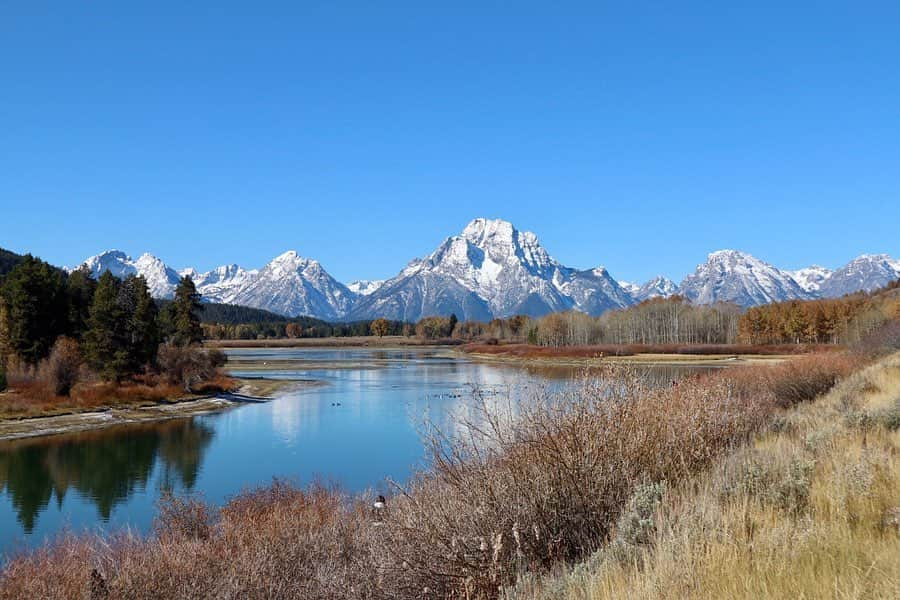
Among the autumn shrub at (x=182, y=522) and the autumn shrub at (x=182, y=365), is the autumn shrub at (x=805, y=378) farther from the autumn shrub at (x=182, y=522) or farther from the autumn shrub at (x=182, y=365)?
the autumn shrub at (x=182, y=365)

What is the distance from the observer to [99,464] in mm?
30828

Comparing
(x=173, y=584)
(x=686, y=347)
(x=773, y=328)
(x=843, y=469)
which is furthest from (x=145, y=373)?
(x=773, y=328)

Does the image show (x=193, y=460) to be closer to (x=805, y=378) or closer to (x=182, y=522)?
(x=182, y=522)

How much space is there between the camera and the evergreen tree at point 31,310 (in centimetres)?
4953

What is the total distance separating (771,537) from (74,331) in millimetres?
58806

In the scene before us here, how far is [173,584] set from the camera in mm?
11703

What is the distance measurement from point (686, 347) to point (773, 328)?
21.5m

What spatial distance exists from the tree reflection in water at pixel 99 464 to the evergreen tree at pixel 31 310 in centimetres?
1549

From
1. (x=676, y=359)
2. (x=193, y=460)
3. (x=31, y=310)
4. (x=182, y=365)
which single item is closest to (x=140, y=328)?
(x=182, y=365)

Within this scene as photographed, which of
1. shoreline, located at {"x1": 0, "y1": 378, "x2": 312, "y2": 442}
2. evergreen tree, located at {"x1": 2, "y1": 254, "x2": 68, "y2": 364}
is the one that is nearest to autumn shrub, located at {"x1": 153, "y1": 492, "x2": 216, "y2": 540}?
shoreline, located at {"x1": 0, "y1": 378, "x2": 312, "y2": 442}

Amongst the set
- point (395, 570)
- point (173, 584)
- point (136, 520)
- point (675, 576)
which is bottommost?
point (136, 520)

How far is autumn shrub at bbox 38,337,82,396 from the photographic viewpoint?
46.0 m

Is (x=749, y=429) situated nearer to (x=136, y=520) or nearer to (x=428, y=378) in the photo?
(x=136, y=520)

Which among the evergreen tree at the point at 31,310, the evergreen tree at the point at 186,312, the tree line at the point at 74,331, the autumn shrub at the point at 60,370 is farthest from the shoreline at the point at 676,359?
the evergreen tree at the point at 31,310
